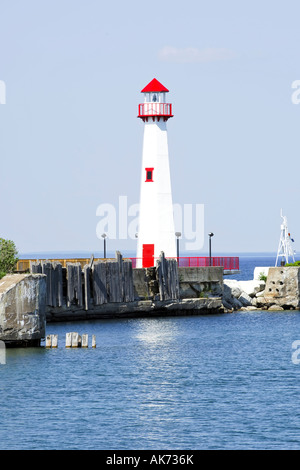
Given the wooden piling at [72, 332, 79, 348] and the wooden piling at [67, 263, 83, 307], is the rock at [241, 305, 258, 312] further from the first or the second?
the wooden piling at [72, 332, 79, 348]

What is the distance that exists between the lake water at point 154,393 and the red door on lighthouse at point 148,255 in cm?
1024

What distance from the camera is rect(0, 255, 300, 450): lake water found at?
1133 inches

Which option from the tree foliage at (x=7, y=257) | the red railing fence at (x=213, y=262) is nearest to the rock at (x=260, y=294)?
the red railing fence at (x=213, y=262)

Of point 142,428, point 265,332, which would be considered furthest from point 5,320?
point 265,332

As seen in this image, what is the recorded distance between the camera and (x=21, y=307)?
4009 cm

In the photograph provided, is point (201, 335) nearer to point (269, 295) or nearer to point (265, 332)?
point (265, 332)

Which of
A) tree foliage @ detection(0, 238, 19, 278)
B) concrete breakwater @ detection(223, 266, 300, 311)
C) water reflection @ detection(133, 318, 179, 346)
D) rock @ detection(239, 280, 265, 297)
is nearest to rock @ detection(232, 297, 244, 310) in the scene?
concrete breakwater @ detection(223, 266, 300, 311)

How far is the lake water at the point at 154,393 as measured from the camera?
94.4 ft

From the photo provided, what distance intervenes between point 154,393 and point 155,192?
2850 centimetres

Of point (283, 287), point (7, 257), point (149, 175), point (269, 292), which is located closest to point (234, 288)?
point (269, 292)

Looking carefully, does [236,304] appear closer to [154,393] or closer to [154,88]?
[154,88]

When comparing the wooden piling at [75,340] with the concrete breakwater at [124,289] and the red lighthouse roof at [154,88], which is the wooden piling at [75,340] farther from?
the red lighthouse roof at [154,88]
